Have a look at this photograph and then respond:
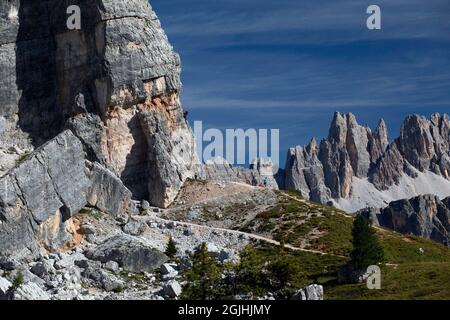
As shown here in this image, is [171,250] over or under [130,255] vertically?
over

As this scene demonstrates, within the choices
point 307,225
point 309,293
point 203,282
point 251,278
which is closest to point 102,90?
point 307,225

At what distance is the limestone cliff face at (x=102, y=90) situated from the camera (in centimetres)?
11675

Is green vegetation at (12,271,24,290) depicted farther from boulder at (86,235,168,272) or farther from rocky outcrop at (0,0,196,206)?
rocky outcrop at (0,0,196,206)

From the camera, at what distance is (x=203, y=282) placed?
6994 cm

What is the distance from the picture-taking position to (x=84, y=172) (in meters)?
95.1

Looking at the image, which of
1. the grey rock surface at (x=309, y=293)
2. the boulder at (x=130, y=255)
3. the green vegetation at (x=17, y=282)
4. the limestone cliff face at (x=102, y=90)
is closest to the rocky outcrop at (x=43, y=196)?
the boulder at (x=130, y=255)

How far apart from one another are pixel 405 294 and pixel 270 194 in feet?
146

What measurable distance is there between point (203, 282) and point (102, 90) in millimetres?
52458

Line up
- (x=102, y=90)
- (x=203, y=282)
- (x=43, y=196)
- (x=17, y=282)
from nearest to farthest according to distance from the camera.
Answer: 1. (x=17, y=282)
2. (x=203, y=282)
3. (x=43, y=196)
4. (x=102, y=90)

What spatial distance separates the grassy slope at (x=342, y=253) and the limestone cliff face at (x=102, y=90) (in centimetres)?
1602

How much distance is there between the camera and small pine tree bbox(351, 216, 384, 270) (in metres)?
83.4

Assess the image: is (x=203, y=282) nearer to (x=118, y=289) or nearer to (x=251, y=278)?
(x=251, y=278)

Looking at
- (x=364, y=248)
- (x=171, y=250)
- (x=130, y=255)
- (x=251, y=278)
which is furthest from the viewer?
(x=171, y=250)
